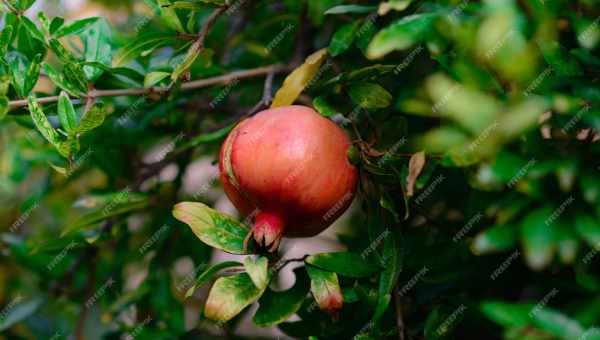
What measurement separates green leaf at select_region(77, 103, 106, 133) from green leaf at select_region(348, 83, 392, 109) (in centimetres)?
28

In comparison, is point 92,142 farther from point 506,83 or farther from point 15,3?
point 506,83

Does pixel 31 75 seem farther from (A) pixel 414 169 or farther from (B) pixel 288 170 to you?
(A) pixel 414 169

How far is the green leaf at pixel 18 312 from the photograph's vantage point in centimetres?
116

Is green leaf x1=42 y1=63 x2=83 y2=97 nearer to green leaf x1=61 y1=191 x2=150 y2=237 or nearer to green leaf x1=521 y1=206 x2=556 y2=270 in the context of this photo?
green leaf x1=61 y1=191 x2=150 y2=237

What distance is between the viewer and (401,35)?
571mm

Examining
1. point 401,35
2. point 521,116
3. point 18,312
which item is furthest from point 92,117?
point 18,312

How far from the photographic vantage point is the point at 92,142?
1.04m

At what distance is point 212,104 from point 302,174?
1.51ft

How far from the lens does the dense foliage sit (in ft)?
1.70

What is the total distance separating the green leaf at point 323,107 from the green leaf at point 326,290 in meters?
0.17

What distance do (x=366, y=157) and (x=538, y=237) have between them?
234 mm

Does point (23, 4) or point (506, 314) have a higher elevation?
point (23, 4)

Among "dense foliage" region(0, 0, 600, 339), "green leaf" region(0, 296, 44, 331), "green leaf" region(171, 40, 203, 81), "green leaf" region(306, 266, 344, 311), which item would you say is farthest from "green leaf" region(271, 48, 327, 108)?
"green leaf" region(0, 296, 44, 331)

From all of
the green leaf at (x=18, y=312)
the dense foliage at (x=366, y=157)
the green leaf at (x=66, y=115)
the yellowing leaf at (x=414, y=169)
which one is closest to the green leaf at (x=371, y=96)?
the dense foliage at (x=366, y=157)
